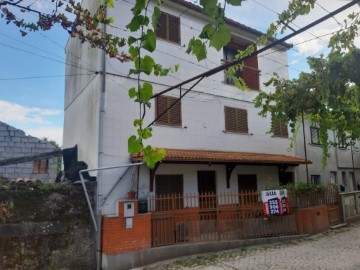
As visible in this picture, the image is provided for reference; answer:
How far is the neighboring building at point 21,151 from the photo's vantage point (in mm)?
13062

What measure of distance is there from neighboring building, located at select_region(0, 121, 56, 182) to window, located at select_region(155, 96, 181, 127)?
5382mm

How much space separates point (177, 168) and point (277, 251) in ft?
13.9

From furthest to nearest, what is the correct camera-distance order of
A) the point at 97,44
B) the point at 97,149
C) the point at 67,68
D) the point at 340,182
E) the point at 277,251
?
the point at 340,182 < the point at 67,68 < the point at 97,149 < the point at 277,251 < the point at 97,44

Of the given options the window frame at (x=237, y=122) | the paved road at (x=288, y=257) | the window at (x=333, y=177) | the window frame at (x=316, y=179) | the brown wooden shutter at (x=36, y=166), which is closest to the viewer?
the paved road at (x=288, y=257)

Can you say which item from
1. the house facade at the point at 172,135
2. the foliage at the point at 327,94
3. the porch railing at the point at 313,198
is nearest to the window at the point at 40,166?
the house facade at the point at 172,135

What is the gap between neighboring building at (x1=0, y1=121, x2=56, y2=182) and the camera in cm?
1306

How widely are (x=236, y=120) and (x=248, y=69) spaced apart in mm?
2571

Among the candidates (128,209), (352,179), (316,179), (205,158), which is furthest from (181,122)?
(352,179)

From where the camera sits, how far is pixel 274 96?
35.1 ft

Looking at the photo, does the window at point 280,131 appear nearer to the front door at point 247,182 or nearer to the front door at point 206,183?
the front door at point 247,182

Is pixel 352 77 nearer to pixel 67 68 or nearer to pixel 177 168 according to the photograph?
pixel 177 168

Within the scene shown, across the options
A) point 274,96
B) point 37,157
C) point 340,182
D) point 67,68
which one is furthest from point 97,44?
point 340,182

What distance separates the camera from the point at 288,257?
9000mm

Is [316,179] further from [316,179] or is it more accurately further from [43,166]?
[43,166]
